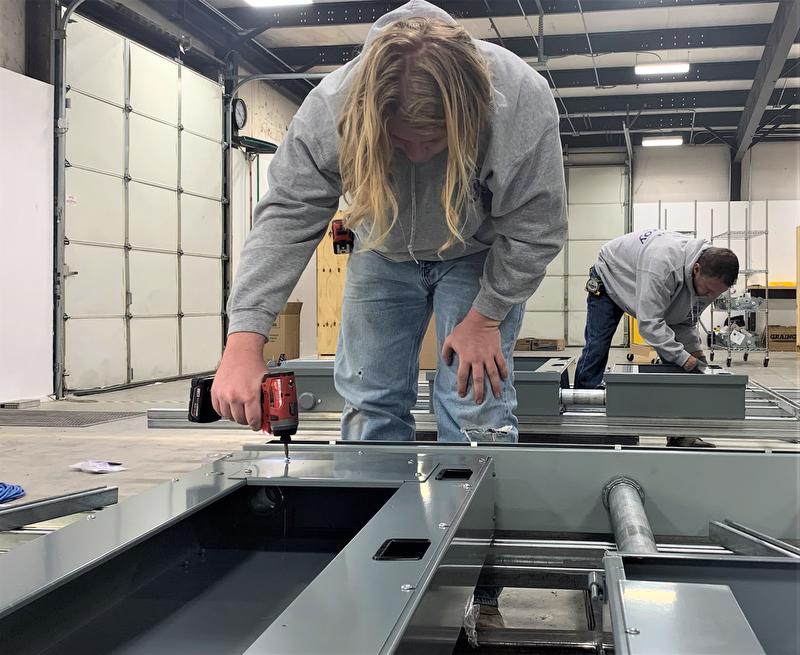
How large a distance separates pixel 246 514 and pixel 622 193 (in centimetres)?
1418

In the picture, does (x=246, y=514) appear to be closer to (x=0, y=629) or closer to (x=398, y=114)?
(x=0, y=629)

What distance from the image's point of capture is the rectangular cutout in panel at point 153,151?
7676 millimetres

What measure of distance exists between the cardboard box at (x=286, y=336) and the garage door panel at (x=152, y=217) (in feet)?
4.52

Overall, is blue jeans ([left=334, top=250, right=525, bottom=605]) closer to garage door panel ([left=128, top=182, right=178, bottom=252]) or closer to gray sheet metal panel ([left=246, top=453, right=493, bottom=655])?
gray sheet metal panel ([left=246, top=453, right=493, bottom=655])

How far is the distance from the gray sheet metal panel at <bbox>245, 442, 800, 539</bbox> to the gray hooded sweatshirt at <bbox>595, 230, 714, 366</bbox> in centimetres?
251

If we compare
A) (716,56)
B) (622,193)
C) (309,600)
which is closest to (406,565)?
(309,600)

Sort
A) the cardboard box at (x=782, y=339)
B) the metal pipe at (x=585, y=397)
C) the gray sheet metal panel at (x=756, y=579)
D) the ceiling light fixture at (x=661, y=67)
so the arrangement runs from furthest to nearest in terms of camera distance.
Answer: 1. the cardboard box at (x=782, y=339)
2. the ceiling light fixture at (x=661, y=67)
3. the metal pipe at (x=585, y=397)
4. the gray sheet metal panel at (x=756, y=579)

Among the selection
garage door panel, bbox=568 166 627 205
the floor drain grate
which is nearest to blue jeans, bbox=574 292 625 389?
the floor drain grate

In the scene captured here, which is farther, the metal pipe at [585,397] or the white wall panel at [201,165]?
the white wall panel at [201,165]

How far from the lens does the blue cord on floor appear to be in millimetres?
2990

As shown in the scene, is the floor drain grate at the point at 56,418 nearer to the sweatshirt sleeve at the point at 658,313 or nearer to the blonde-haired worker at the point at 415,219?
the sweatshirt sleeve at the point at 658,313

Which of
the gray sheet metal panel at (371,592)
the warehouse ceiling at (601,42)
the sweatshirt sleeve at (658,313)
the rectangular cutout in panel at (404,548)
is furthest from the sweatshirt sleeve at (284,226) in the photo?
the warehouse ceiling at (601,42)

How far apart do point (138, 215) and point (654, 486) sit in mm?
7128

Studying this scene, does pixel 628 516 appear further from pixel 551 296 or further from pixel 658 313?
pixel 551 296
